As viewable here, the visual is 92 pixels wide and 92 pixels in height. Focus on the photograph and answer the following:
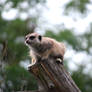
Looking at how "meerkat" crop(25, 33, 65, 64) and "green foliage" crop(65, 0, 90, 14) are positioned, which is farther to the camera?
"green foliage" crop(65, 0, 90, 14)

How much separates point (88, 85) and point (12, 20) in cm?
439

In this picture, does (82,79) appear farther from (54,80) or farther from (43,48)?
(54,80)

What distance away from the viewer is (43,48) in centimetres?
815

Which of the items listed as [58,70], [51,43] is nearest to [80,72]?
[51,43]

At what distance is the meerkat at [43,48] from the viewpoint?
7776mm

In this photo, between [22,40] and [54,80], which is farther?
[22,40]

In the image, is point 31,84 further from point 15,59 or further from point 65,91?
point 65,91

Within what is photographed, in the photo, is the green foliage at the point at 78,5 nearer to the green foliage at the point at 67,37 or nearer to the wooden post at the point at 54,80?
the green foliage at the point at 67,37

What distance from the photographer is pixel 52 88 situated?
6.24 meters

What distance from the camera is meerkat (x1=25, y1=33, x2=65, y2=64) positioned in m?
7.78

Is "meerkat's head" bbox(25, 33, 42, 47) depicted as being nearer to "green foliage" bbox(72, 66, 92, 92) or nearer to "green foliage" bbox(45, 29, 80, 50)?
"green foliage" bbox(72, 66, 92, 92)

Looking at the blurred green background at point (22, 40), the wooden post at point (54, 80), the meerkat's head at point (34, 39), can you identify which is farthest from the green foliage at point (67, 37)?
the wooden post at point (54, 80)

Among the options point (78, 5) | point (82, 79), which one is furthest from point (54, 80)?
point (78, 5)

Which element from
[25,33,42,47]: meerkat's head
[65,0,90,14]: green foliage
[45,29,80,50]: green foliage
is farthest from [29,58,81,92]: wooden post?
[65,0,90,14]: green foliage
